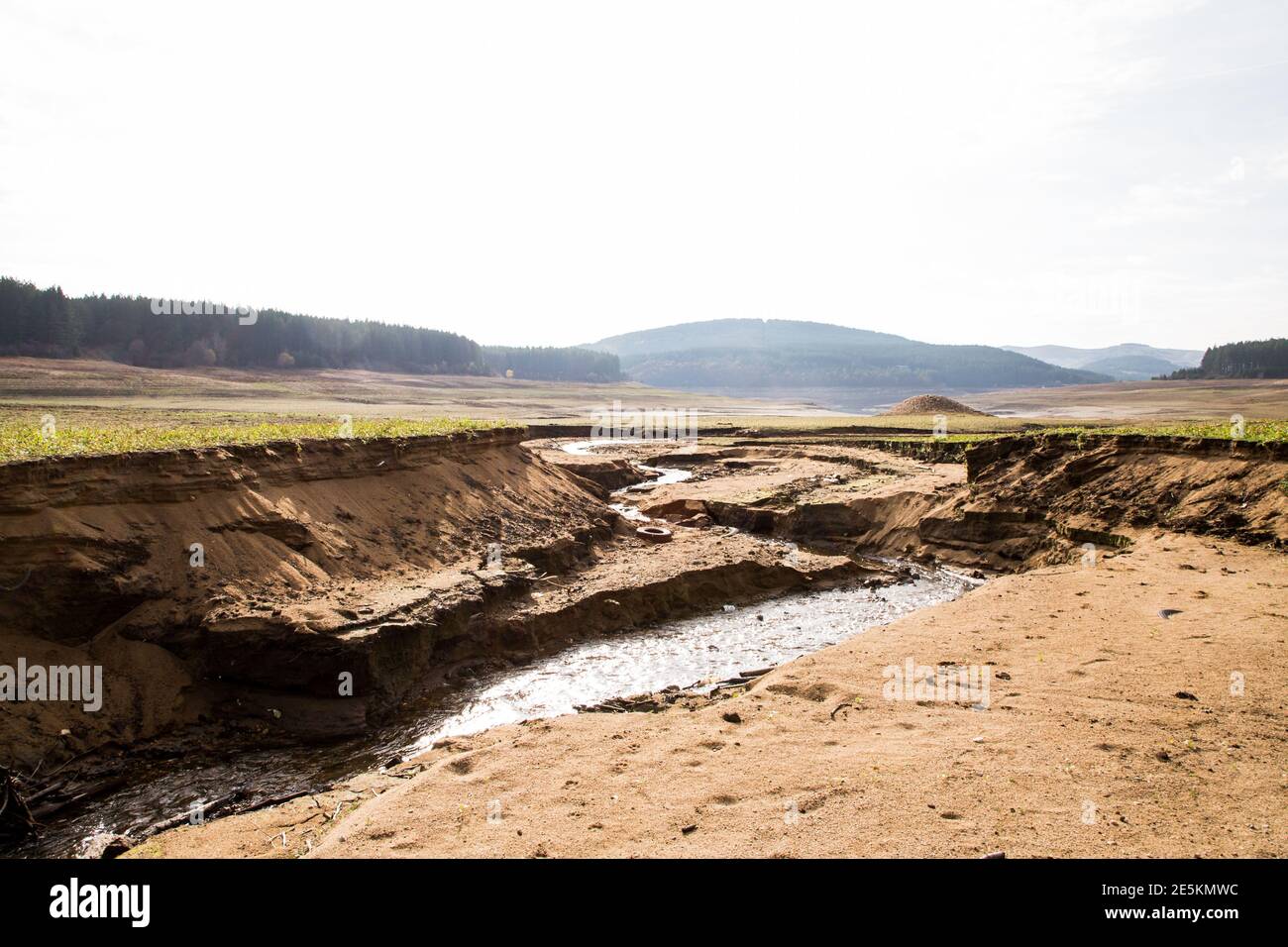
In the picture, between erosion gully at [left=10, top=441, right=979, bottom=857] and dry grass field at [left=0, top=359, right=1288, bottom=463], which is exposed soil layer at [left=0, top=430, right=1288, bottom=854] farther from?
dry grass field at [left=0, top=359, right=1288, bottom=463]

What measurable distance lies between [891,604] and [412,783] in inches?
480

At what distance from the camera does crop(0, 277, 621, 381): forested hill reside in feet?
223

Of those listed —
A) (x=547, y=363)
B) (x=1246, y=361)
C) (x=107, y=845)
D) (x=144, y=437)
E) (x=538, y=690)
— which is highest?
(x=547, y=363)

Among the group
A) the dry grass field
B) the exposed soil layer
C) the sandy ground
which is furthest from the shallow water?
the dry grass field

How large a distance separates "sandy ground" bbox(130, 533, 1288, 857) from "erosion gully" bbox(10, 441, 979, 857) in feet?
3.63

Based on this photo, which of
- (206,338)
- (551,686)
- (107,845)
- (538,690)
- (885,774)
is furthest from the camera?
(206,338)

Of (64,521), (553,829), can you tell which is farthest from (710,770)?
(64,521)

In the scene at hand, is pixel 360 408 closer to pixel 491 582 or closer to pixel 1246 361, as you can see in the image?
pixel 491 582

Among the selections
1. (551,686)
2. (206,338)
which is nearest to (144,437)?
(551,686)

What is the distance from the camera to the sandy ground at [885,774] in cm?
608

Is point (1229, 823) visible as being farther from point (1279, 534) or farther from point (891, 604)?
point (1279, 534)

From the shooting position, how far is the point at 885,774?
718cm

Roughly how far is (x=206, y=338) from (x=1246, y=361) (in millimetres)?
137802
